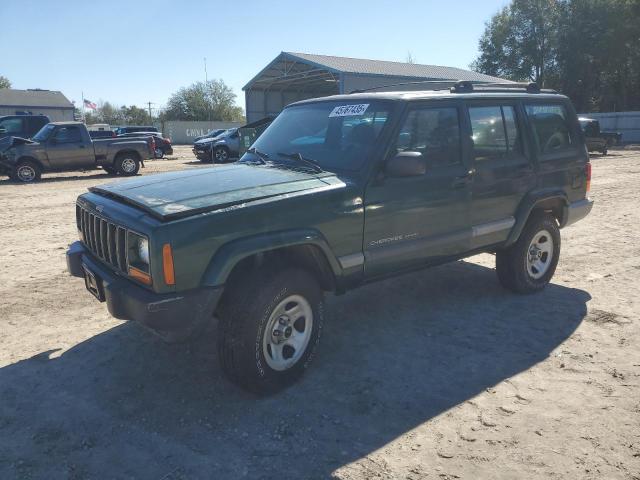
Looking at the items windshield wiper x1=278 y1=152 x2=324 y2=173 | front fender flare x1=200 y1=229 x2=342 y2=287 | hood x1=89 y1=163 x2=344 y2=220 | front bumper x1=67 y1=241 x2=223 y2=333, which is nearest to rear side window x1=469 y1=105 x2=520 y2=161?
windshield wiper x1=278 y1=152 x2=324 y2=173

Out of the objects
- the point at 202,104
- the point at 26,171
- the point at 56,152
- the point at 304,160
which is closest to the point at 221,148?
the point at 56,152

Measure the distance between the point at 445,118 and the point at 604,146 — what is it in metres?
22.9

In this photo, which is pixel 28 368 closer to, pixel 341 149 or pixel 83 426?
pixel 83 426

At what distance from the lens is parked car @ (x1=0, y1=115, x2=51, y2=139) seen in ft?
54.9

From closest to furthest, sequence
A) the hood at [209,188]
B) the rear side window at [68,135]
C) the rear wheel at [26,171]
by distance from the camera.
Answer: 1. the hood at [209,188]
2. the rear wheel at [26,171]
3. the rear side window at [68,135]

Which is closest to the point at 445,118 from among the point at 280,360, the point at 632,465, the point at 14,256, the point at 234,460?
Result: the point at 280,360

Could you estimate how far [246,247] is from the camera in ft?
10.1

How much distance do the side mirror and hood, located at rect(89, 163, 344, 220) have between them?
401 mm

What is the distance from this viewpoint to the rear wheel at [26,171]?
48.8 ft

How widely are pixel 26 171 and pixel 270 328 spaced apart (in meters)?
14.6

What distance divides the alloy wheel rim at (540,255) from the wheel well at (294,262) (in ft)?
8.50

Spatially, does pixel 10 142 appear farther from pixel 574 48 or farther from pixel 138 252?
pixel 574 48

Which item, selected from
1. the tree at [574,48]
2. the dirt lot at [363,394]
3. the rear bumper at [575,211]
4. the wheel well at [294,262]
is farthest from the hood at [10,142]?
the tree at [574,48]

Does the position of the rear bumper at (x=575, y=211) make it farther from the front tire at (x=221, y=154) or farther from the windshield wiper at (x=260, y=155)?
the front tire at (x=221, y=154)
